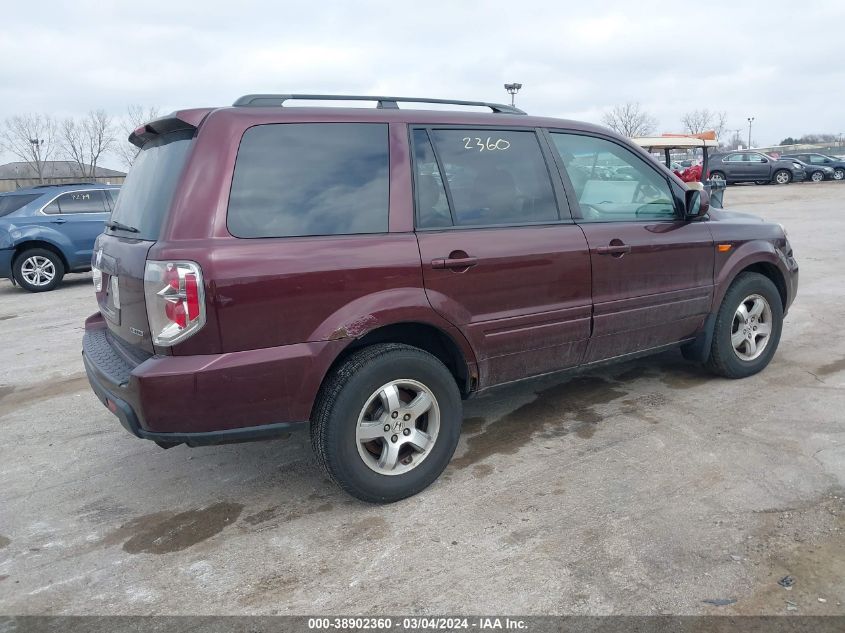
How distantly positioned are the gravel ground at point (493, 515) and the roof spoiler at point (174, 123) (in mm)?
1860

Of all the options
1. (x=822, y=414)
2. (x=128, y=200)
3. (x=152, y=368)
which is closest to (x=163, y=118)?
(x=128, y=200)

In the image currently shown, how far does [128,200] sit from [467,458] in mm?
2311

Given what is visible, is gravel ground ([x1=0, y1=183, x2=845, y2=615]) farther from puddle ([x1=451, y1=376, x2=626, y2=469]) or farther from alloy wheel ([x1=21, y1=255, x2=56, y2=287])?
alloy wheel ([x1=21, y1=255, x2=56, y2=287])

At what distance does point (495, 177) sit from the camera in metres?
3.58

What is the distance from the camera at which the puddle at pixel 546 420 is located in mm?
3842

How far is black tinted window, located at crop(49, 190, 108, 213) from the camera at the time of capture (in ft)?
35.2

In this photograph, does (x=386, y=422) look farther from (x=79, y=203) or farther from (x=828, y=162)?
(x=828, y=162)

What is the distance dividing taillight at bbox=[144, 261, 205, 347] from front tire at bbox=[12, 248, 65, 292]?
929 centimetres

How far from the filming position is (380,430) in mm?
3148

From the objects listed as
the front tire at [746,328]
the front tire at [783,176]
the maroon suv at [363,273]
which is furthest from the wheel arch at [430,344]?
the front tire at [783,176]

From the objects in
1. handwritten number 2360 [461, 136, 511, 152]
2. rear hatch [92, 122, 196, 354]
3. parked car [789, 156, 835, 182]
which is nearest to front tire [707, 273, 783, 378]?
handwritten number 2360 [461, 136, 511, 152]

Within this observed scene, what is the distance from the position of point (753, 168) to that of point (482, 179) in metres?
29.2

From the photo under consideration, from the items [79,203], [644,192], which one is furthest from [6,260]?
[644,192]

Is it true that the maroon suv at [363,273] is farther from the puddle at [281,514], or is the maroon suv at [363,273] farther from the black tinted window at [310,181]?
the puddle at [281,514]
